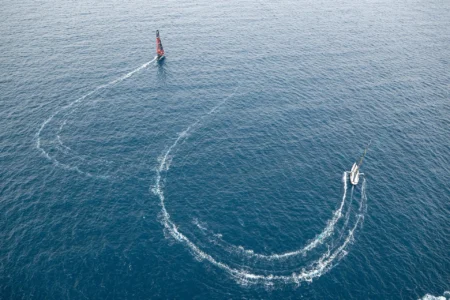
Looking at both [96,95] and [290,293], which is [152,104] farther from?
[290,293]

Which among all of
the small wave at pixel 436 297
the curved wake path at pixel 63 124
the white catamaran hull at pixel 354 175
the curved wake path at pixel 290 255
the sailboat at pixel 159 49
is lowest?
the small wave at pixel 436 297

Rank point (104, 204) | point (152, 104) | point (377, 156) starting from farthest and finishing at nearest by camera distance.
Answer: point (152, 104)
point (377, 156)
point (104, 204)

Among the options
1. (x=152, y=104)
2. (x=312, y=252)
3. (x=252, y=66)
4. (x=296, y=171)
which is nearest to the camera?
(x=312, y=252)

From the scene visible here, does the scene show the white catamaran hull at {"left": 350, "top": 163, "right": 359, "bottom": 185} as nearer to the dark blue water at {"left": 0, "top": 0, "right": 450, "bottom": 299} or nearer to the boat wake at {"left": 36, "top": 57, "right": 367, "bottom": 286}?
the boat wake at {"left": 36, "top": 57, "right": 367, "bottom": 286}

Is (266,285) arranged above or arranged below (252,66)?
below

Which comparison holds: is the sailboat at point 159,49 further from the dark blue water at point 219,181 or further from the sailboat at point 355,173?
the sailboat at point 355,173

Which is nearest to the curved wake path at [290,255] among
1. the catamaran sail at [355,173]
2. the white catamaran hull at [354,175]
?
the white catamaran hull at [354,175]

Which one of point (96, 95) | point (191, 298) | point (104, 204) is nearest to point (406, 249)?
point (191, 298)

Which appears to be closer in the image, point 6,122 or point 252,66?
point 6,122
